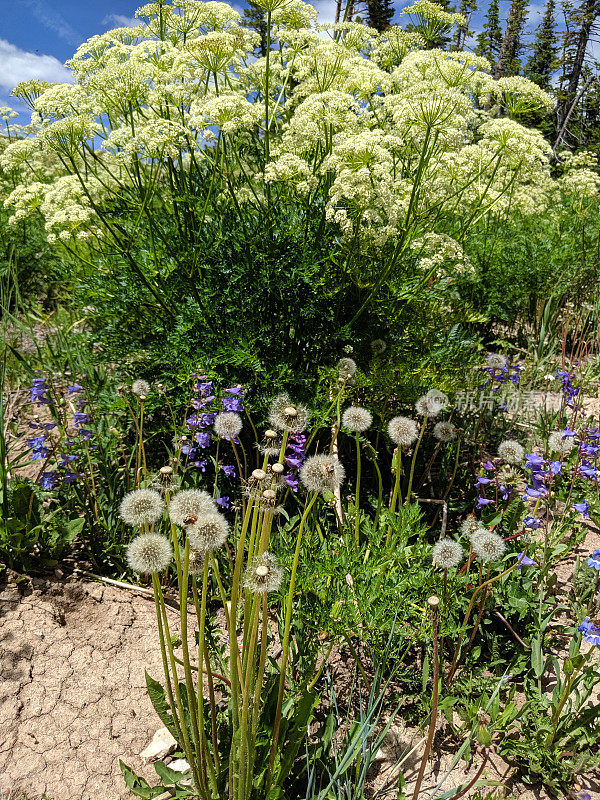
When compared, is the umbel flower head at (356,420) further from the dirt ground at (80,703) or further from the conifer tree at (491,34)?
the conifer tree at (491,34)

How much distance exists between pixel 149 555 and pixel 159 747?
121cm

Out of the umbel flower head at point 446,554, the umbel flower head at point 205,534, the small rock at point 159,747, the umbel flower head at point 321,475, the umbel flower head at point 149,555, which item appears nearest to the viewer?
the umbel flower head at point 205,534

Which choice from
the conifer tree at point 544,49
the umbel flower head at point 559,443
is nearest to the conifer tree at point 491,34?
the conifer tree at point 544,49

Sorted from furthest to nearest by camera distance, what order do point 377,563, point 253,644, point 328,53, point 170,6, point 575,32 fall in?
1. point 575,32
2. point 170,6
3. point 328,53
4. point 377,563
5. point 253,644

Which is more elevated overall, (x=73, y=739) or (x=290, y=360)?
(x=290, y=360)

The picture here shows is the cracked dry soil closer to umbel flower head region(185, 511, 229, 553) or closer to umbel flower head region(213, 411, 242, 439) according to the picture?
umbel flower head region(213, 411, 242, 439)

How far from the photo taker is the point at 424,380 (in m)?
3.16

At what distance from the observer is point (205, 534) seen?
4.25 ft

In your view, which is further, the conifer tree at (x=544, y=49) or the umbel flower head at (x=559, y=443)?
the conifer tree at (x=544, y=49)

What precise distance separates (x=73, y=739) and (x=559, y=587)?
2.54m

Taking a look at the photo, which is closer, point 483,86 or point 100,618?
point 100,618

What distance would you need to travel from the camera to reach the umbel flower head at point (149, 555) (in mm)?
1394

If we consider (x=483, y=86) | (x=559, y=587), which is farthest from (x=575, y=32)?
(x=559, y=587)

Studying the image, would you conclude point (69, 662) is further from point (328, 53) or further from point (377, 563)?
point (328, 53)
